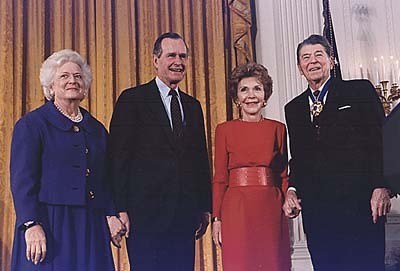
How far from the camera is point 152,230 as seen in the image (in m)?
3.70

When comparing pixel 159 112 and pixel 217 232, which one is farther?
pixel 159 112

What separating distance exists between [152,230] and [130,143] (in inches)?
20.1

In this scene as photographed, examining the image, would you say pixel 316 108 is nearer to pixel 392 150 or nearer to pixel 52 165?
pixel 392 150

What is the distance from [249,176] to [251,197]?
116 millimetres

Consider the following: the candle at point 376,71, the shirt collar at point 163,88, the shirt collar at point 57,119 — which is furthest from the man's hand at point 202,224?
the candle at point 376,71

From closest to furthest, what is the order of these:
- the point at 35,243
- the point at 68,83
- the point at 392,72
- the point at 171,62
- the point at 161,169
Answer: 1. the point at 35,243
2. the point at 68,83
3. the point at 161,169
4. the point at 171,62
5. the point at 392,72

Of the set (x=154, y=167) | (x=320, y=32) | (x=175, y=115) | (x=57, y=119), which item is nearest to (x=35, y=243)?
(x=57, y=119)

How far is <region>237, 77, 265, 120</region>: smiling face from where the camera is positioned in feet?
12.3

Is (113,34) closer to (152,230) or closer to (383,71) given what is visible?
(152,230)

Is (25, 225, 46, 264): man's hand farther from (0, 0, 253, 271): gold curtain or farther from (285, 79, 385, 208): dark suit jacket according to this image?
(285, 79, 385, 208): dark suit jacket

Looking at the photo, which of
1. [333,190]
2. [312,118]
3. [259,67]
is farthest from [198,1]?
[333,190]

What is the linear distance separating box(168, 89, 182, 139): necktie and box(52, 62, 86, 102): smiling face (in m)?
0.53

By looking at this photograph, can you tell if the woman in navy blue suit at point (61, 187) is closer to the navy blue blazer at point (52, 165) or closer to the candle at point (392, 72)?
the navy blue blazer at point (52, 165)

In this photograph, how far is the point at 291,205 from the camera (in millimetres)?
3705
